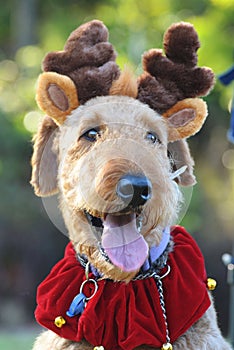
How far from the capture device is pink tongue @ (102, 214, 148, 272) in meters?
1.87

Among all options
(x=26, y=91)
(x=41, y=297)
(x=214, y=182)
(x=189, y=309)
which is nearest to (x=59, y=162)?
(x=41, y=297)

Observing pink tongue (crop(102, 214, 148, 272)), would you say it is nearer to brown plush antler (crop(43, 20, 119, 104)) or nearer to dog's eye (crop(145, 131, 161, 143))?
dog's eye (crop(145, 131, 161, 143))

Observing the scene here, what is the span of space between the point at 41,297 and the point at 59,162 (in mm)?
439

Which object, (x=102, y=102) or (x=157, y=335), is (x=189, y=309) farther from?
(x=102, y=102)

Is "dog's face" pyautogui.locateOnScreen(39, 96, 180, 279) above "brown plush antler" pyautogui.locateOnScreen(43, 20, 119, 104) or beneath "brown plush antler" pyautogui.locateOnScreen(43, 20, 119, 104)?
beneath

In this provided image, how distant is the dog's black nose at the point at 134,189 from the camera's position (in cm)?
176

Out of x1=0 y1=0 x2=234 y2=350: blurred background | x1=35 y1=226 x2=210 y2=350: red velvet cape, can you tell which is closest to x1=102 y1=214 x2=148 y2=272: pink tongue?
x1=35 y1=226 x2=210 y2=350: red velvet cape

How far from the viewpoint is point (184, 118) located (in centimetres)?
214

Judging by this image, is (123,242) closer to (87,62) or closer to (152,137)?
(152,137)

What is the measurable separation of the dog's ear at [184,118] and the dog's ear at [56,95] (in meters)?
0.31

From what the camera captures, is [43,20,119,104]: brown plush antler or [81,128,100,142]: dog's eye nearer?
[81,128,100,142]: dog's eye

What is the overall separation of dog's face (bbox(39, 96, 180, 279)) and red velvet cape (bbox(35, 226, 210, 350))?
124mm

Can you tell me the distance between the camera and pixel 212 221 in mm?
6594

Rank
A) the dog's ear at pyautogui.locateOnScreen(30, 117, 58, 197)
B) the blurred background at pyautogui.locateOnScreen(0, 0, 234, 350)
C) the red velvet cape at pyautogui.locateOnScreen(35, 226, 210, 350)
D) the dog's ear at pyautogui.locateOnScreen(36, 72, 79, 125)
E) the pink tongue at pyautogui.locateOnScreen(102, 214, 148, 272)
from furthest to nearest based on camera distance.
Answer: the blurred background at pyautogui.locateOnScreen(0, 0, 234, 350), the dog's ear at pyautogui.locateOnScreen(30, 117, 58, 197), the dog's ear at pyautogui.locateOnScreen(36, 72, 79, 125), the red velvet cape at pyautogui.locateOnScreen(35, 226, 210, 350), the pink tongue at pyautogui.locateOnScreen(102, 214, 148, 272)
